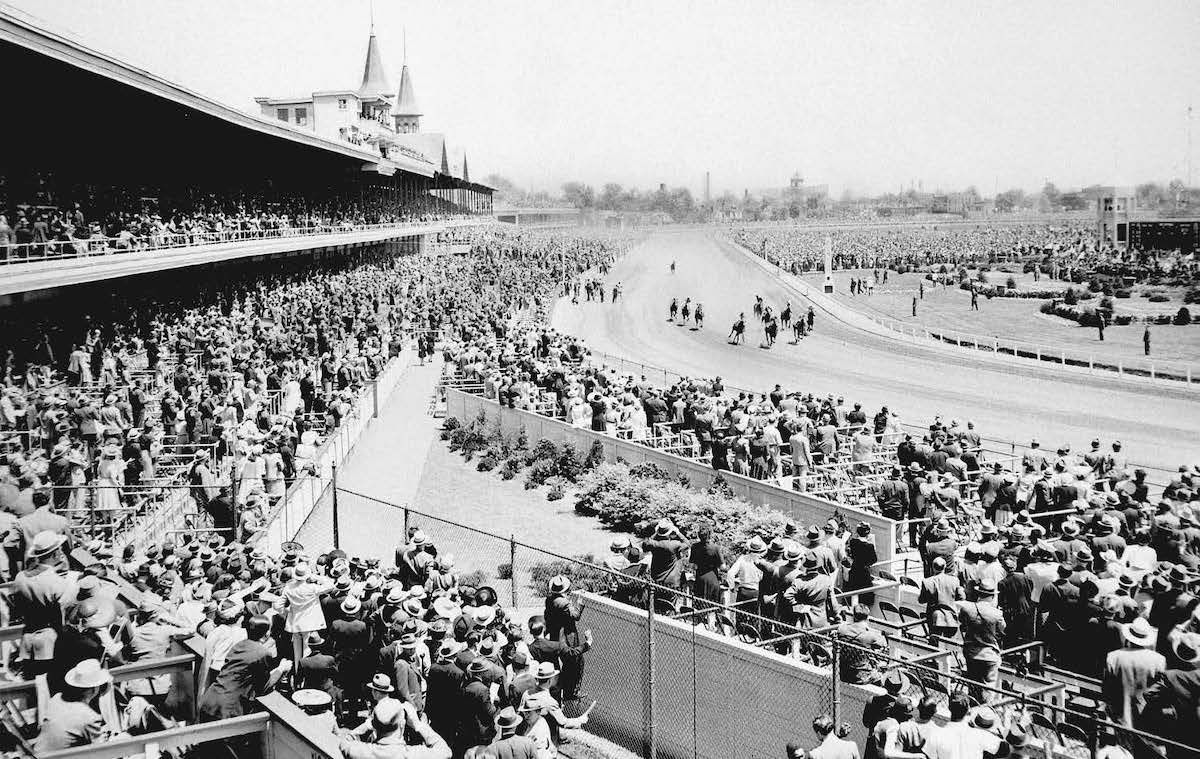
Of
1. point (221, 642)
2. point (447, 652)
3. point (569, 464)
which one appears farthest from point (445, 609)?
point (569, 464)

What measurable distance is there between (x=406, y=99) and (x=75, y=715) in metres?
130

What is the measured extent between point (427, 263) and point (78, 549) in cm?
5314

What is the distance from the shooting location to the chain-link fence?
7746 millimetres

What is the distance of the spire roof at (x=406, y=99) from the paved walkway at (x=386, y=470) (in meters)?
101

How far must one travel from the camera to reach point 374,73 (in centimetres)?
10894

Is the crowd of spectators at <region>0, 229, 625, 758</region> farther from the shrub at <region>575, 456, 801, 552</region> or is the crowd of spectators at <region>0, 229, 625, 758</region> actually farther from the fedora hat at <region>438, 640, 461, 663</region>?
the shrub at <region>575, 456, 801, 552</region>

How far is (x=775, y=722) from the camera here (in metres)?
8.78

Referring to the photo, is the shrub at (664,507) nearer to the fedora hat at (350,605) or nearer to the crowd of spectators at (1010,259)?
the fedora hat at (350,605)

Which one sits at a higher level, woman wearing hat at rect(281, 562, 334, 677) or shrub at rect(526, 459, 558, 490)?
woman wearing hat at rect(281, 562, 334, 677)

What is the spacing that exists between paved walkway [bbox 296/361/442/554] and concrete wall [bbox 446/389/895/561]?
1.45 meters

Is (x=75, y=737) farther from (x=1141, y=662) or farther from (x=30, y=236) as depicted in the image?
(x=30, y=236)

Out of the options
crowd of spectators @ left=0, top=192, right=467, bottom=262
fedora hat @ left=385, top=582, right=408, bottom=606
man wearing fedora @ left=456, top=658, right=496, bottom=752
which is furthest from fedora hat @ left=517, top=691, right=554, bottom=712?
crowd of spectators @ left=0, top=192, right=467, bottom=262

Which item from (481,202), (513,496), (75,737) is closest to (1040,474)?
(513,496)

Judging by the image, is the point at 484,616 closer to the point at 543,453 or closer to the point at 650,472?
the point at 650,472
